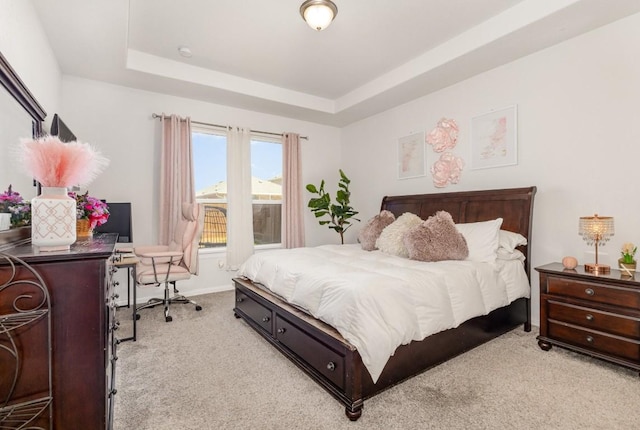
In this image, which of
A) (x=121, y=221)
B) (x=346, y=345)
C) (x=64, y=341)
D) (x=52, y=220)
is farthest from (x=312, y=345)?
(x=121, y=221)

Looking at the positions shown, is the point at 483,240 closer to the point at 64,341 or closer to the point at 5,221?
the point at 64,341

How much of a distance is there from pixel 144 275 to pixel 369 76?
3486 mm

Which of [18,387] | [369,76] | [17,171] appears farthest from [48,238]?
[369,76]

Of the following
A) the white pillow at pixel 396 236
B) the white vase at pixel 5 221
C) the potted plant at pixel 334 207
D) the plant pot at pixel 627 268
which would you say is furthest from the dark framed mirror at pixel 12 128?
the plant pot at pixel 627 268

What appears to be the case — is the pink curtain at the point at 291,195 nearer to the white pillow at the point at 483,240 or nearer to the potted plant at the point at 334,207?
the potted plant at the point at 334,207

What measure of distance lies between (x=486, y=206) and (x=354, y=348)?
2.39 metres

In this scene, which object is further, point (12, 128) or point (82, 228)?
point (82, 228)

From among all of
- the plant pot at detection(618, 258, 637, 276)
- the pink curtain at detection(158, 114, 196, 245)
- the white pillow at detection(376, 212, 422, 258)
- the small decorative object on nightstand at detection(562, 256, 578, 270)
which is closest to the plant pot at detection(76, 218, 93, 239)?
the pink curtain at detection(158, 114, 196, 245)

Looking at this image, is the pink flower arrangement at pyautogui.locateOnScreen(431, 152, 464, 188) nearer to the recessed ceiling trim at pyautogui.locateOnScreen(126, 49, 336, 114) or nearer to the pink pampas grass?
the recessed ceiling trim at pyautogui.locateOnScreen(126, 49, 336, 114)

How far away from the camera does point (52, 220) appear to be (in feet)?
4.49

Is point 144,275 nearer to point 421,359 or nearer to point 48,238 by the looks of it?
point 48,238

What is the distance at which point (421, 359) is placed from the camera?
2.10m

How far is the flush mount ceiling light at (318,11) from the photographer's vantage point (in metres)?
2.49

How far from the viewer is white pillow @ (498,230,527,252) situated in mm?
2895
